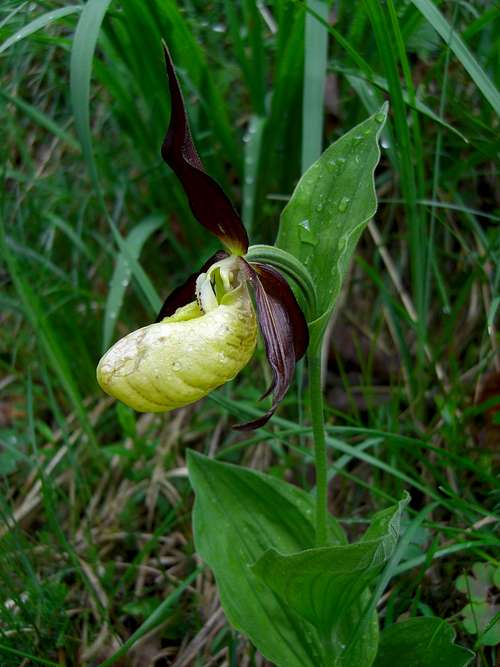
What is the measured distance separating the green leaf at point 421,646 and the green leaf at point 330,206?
0.50 meters

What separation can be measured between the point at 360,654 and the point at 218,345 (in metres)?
0.58

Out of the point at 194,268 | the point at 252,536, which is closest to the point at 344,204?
the point at 252,536

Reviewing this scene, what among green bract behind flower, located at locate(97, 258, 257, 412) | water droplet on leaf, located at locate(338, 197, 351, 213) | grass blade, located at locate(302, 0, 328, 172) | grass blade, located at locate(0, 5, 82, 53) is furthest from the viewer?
grass blade, located at locate(302, 0, 328, 172)

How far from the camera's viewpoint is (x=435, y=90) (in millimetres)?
1893

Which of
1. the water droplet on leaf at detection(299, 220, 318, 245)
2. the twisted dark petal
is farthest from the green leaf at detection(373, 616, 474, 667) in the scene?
the water droplet on leaf at detection(299, 220, 318, 245)

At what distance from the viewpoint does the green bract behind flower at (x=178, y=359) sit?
37.1 inches

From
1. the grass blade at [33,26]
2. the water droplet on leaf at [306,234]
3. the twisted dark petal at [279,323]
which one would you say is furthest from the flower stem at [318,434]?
the grass blade at [33,26]

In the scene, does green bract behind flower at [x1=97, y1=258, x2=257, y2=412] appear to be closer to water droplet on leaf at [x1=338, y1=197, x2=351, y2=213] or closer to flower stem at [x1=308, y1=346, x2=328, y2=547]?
flower stem at [x1=308, y1=346, x2=328, y2=547]

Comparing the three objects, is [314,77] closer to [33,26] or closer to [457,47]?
[457,47]

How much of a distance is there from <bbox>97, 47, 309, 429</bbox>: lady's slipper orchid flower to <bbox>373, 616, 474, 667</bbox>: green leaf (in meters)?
0.46

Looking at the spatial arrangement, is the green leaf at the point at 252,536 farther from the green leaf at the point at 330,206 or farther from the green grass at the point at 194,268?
the green leaf at the point at 330,206

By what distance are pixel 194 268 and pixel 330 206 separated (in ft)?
3.08

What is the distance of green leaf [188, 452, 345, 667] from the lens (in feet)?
3.85

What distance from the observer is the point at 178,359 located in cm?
94
